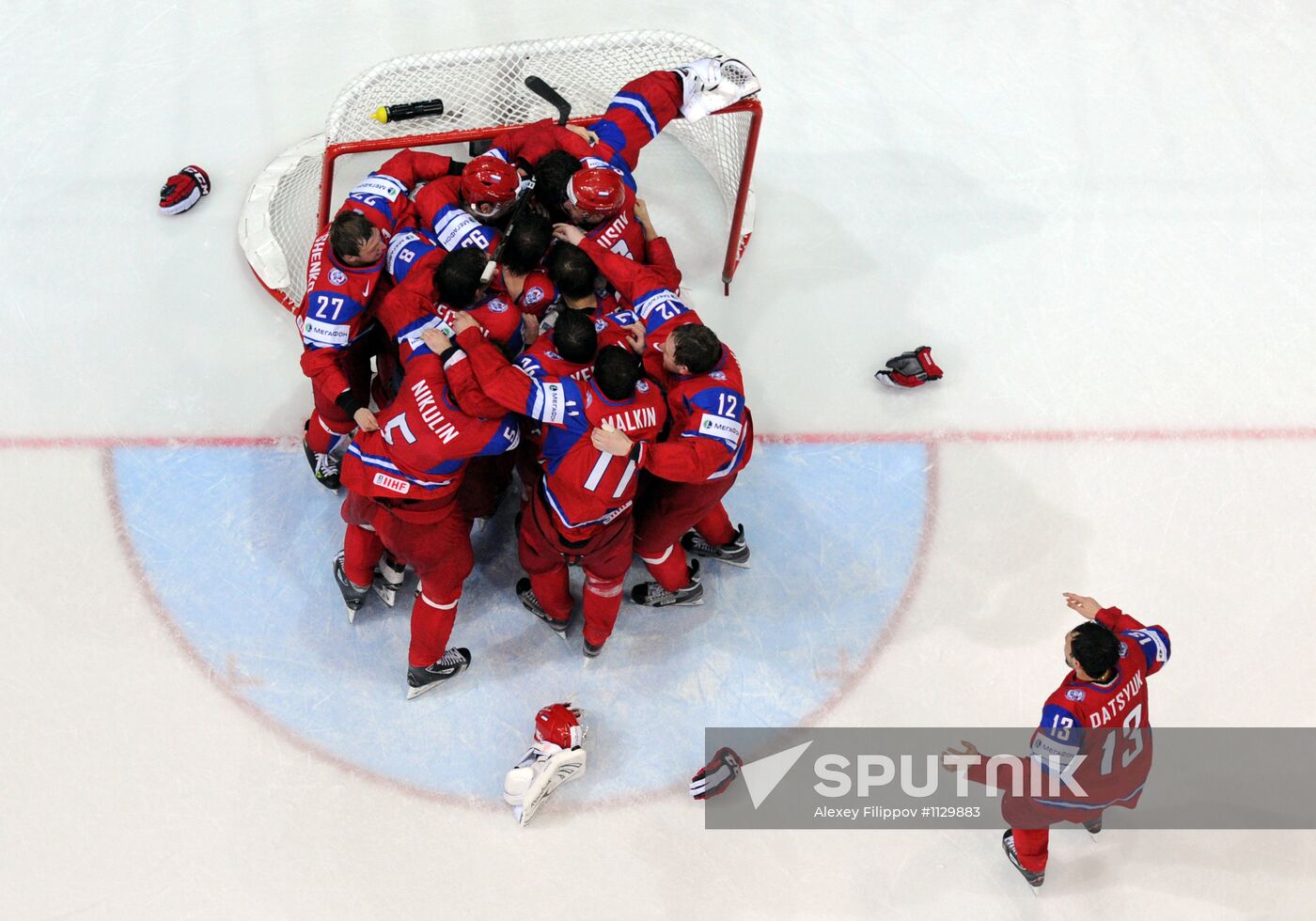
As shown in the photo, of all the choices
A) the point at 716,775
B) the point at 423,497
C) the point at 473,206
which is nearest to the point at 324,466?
the point at 423,497

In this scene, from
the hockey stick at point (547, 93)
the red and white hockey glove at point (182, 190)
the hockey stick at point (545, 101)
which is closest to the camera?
the hockey stick at point (545, 101)

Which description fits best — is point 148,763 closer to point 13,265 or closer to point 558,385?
point 558,385

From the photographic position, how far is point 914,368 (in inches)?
183

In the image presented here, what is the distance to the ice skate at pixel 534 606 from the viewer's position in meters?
4.18

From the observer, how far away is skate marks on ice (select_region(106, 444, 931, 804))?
405 centimetres

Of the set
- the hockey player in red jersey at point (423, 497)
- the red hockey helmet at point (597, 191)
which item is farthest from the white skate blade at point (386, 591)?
the red hockey helmet at point (597, 191)

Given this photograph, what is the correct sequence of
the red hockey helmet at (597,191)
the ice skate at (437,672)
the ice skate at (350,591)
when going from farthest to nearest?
1. the ice skate at (350,591)
2. the ice skate at (437,672)
3. the red hockey helmet at (597,191)

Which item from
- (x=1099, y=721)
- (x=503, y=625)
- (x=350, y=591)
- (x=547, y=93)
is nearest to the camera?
(x=1099, y=721)

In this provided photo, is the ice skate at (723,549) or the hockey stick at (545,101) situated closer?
the hockey stick at (545,101)

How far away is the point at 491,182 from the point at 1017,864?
296 centimetres

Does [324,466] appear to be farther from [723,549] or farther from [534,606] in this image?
[723,549]

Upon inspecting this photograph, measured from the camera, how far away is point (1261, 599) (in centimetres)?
438

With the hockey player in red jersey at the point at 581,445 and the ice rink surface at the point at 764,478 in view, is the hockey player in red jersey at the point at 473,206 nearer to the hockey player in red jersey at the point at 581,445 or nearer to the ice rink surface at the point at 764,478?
the hockey player in red jersey at the point at 581,445

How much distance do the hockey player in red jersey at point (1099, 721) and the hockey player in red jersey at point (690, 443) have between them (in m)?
1.20
